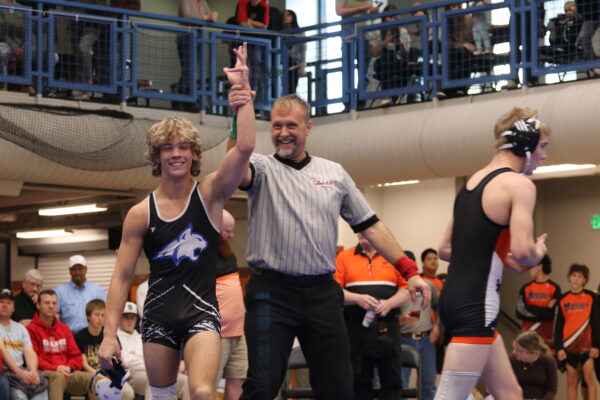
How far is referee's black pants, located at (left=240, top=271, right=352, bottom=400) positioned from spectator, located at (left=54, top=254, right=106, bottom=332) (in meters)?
6.60

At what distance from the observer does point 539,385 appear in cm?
1030

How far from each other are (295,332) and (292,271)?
318mm

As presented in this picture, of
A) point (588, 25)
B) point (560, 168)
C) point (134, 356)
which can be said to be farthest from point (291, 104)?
A: point (560, 168)

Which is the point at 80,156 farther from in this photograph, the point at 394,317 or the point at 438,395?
the point at 438,395

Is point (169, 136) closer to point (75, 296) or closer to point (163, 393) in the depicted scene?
point (163, 393)

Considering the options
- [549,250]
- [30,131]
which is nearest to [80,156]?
[30,131]

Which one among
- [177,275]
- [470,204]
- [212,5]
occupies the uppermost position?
[212,5]

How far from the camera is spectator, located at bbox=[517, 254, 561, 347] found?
1232 cm

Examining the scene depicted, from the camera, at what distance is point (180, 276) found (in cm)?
505

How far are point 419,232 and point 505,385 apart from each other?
31.6 ft

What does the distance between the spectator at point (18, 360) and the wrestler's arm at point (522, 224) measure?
21.0ft

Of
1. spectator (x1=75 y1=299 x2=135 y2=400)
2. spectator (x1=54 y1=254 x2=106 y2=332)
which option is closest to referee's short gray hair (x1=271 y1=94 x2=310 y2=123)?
spectator (x1=75 y1=299 x2=135 y2=400)

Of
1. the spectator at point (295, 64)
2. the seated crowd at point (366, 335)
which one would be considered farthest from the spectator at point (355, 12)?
the seated crowd at point (366, 335)

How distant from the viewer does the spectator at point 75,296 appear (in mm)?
11758
